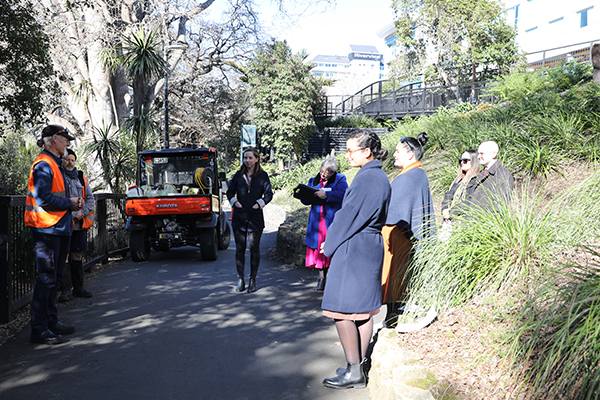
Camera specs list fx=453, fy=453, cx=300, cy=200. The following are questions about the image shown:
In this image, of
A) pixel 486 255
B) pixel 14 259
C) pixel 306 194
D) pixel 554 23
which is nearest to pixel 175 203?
pixel 14 259

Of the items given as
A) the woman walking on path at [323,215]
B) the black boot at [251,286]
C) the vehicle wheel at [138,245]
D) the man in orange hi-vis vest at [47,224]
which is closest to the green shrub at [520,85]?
the woman walking on path at [323,215]

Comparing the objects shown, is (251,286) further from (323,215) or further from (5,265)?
(5,265)

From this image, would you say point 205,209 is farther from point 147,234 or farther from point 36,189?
point 36,189

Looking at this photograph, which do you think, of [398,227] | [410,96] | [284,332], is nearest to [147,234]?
[284,332]

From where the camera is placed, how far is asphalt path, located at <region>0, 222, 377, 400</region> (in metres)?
3.61

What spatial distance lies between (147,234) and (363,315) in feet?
23.2

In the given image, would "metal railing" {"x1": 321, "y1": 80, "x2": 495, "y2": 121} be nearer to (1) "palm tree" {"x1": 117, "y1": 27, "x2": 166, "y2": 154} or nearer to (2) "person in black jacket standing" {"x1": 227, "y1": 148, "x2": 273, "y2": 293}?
(1) "palm tree" {"x1": 117, "y1": 27, "x2": 166, "y2": 154}

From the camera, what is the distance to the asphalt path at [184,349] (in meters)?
3.61

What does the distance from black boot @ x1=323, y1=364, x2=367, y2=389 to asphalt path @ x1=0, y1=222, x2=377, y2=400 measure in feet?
0.19

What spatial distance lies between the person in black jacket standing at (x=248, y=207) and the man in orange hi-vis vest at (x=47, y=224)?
8.26 feet

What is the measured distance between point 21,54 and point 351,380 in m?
7.41

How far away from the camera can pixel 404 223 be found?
14.1 ft

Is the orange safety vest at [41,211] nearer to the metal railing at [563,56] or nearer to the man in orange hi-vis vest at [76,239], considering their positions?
the man in orange hi-vis vest at [76,239]

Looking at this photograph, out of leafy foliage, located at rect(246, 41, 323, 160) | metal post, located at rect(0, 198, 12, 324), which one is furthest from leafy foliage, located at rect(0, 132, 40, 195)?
leafy foliage, located at rect(246, 41, 323, 160)
